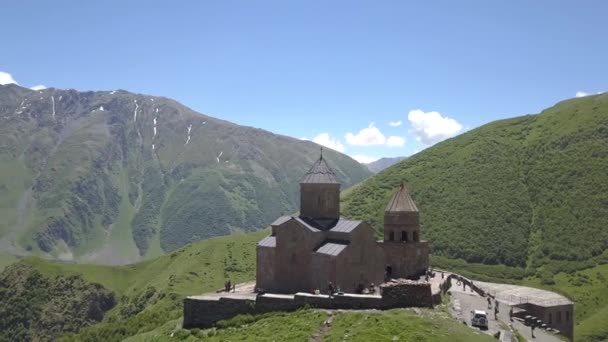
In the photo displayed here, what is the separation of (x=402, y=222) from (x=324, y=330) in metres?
19.8

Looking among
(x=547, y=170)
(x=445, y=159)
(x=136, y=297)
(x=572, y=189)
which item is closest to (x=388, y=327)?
(x=136, y=297)

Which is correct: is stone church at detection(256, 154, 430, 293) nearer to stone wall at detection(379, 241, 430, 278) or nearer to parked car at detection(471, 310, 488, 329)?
stone wall at detection(379, 241, 430, 278)

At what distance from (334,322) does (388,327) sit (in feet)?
11.3

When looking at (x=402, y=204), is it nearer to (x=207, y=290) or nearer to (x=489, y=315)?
(x=489, y=315)

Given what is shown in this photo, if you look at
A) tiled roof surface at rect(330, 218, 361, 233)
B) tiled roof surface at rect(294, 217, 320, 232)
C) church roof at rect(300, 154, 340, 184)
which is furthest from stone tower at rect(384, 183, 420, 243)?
tiled roof surface at rect(294, 217, 320, 232)

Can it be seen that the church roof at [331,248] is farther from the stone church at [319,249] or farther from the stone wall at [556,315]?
the stone wall at [556,315]

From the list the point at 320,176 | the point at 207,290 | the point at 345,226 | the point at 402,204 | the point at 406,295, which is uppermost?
the point at 320,176

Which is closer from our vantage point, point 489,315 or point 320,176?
point 489,315

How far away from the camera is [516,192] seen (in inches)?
3433

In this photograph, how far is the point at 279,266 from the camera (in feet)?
130

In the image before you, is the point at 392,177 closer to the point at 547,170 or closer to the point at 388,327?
the point at 547,170

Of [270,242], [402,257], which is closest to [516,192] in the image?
[402,257]

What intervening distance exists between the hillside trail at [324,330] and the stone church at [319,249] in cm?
599

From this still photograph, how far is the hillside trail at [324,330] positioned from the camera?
2814cm
